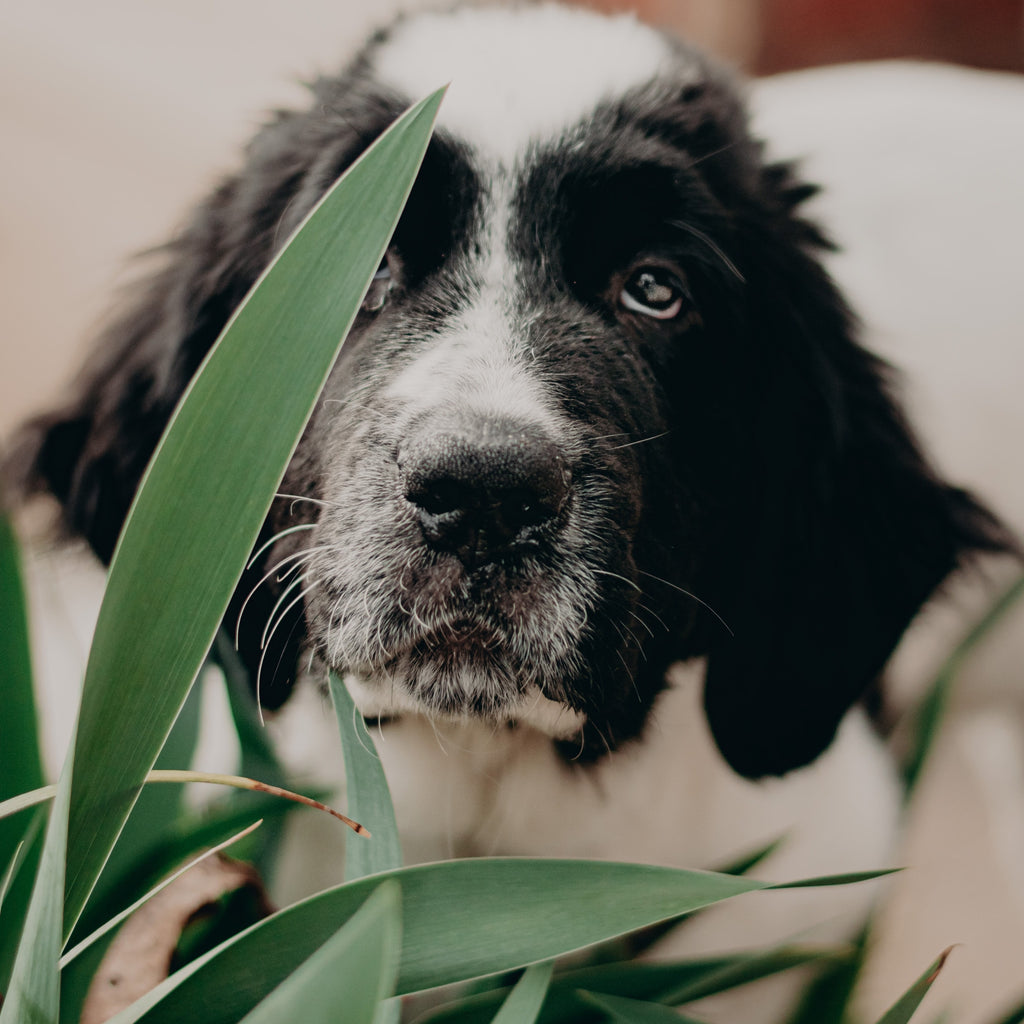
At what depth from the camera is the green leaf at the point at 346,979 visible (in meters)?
0.35

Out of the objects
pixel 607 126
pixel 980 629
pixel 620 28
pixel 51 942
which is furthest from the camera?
pixel 620 28

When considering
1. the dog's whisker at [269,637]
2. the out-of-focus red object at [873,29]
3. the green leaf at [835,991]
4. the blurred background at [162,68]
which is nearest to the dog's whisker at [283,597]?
the dog's whisker at [269,637]

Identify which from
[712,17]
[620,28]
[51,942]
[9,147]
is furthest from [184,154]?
[51,942]

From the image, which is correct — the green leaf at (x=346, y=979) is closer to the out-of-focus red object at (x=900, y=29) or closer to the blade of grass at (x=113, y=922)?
the blade of grass at (x=113, y=922)

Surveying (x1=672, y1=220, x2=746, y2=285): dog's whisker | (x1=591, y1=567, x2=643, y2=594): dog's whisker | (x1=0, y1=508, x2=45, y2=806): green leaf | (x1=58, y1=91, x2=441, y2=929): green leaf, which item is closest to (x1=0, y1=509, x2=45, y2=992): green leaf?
(x1=0, y1=508, x2=45, y2=806): green leaf

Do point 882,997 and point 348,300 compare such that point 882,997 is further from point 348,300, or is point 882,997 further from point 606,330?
point 348,300

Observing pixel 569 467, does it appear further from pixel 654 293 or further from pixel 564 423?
pixel 654 293

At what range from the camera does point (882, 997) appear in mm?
1445

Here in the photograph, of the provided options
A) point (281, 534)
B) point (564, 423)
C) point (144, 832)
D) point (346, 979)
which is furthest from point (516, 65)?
point (346, 979)

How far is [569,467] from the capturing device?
2.58 feet

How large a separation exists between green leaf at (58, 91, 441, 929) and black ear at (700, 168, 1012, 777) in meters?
0.59

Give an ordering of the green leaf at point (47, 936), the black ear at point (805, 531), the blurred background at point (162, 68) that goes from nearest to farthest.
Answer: the green leaf at point (47, 936) < the black ear at point (805, 531) < the blurred background at point (162, 68)

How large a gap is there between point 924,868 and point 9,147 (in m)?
2.66

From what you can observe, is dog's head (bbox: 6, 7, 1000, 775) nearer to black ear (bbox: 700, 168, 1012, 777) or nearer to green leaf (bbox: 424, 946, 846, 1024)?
black ear (bbox: 700, 168, 1012, 777)
